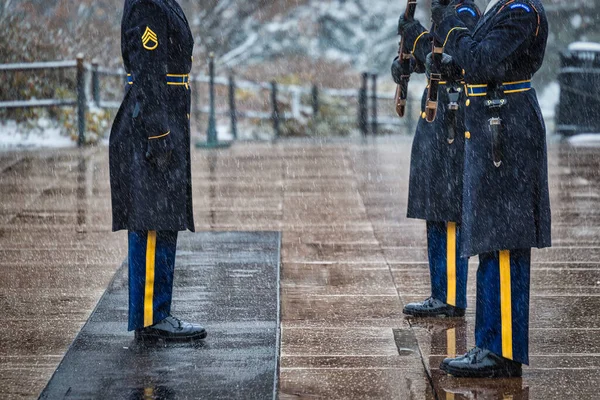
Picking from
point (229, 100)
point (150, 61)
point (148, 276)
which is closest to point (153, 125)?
point (150, 61)

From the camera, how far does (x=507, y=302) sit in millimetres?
5148

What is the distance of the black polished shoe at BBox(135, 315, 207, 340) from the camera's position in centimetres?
580

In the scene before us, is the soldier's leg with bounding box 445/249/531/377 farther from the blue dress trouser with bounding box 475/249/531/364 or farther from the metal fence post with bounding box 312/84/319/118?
the metal fence post with bounding box 312/84/319/118

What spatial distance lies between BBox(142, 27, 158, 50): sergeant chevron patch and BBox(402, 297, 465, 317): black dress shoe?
208 cm

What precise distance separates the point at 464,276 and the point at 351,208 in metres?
4.09

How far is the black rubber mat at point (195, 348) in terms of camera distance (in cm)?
498

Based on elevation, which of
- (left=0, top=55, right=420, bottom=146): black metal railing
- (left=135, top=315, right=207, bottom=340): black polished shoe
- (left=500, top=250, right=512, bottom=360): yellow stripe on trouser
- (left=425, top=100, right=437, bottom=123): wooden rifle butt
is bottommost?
(left=135, top=315, right=207, bottom=340): black polished shoe

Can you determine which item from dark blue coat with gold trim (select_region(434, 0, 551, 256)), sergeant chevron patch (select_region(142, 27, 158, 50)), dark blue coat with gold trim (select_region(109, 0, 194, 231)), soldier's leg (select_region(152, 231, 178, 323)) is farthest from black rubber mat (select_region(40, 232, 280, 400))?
sergeant chevron patch (select_region(142, 27, 158, 50))

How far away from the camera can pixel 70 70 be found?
1838 centimetres

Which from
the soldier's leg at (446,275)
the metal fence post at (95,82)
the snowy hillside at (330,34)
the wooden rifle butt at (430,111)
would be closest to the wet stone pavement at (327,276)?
the soldier's leg at (446,275)

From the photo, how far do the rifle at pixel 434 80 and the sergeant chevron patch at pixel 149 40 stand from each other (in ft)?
4.73

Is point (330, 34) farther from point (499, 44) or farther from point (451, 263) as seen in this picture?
point (499, 44)

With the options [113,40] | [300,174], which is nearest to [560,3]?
[113,40]

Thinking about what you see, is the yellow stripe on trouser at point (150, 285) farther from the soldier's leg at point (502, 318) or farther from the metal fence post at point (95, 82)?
the metal fence post at point (95, 82)
